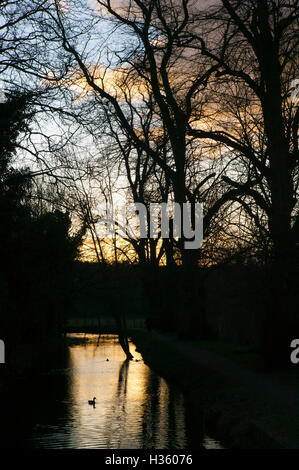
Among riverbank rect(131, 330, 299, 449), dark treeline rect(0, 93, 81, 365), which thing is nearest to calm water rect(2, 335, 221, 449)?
riverbank rect(131, 330, 299, 449)

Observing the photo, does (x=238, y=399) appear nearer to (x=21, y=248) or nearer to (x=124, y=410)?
(x=124, y=410)

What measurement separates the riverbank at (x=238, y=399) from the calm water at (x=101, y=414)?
516mm

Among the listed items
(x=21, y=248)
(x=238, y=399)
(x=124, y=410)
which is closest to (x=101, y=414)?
(x=124, y=410)

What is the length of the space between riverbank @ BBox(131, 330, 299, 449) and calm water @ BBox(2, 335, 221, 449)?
1.69 ft

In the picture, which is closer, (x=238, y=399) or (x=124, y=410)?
(x=238, y=399)

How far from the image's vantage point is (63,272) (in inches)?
1085

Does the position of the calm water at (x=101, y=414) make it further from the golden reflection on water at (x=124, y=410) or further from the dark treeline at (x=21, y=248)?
the dark treeline at (x=21, y=248)

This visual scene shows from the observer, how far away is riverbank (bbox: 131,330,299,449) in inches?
494

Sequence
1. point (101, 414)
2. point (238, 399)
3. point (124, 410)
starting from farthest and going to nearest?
point (124, 410)
point (101, 414)
point (238, 399)

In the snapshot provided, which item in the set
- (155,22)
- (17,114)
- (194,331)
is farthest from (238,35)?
(194,331)

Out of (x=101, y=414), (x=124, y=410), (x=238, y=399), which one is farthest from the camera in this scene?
(x=124, y=410)

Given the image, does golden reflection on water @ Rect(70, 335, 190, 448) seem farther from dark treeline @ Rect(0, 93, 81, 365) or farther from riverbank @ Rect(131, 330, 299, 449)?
dark treeline @ Rect(0, 93, 81, 365)

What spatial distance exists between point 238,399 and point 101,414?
4.21 m

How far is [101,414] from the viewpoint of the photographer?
738 inches
